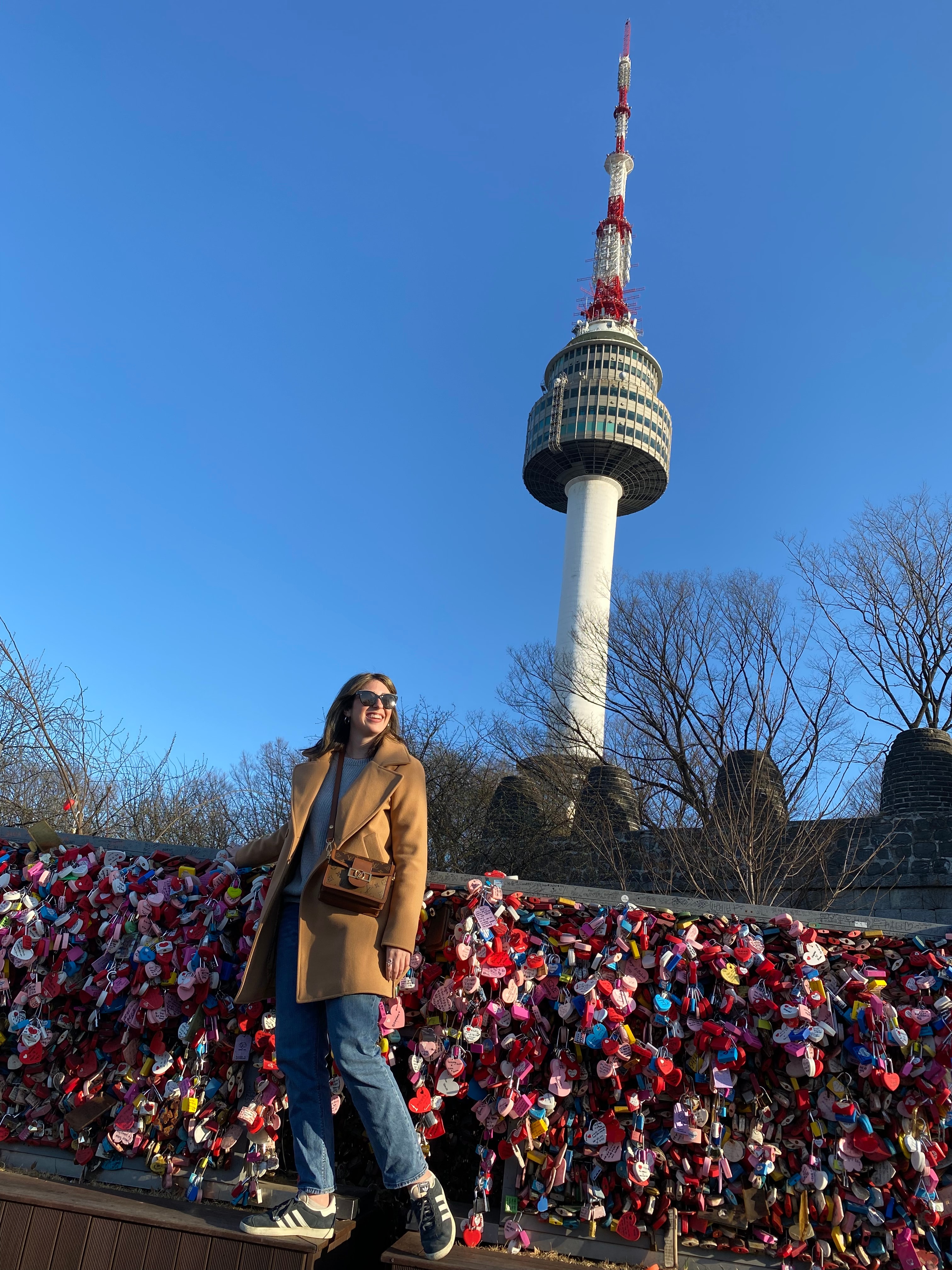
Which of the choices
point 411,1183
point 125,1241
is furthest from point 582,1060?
point 125,1241

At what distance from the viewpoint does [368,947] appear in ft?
9.98

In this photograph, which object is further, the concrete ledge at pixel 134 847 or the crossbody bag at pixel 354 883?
the concrete ledge at pixel 134 847

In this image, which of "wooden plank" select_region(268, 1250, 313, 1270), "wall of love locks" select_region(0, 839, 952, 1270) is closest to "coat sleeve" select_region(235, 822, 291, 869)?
"wall of love locks" select_region(0, 839, 952, 1270)

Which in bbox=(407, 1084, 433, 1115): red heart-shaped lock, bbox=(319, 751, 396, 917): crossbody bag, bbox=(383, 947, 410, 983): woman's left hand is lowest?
bbox=(407, 1084, 433, 1115): red heart-shaped lock

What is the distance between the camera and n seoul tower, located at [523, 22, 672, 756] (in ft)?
126

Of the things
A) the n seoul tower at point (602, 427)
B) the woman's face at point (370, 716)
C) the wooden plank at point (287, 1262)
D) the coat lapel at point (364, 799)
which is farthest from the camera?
the n seoul tower at point (602, 427)

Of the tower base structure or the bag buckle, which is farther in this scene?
the tower base structure

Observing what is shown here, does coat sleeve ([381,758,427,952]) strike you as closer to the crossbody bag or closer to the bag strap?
the crossbody bag

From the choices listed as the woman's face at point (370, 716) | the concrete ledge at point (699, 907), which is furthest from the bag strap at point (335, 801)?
the concrete ledge at point (699, 907)

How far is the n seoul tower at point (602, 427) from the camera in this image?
3844 centimetres

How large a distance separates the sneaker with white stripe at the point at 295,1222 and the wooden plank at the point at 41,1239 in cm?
65

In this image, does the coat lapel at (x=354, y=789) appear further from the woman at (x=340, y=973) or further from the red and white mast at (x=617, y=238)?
the red and white mast at (x=617, y=238)

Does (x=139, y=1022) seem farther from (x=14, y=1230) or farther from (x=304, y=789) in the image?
(x=304, y=789)

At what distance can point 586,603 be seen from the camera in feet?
119
